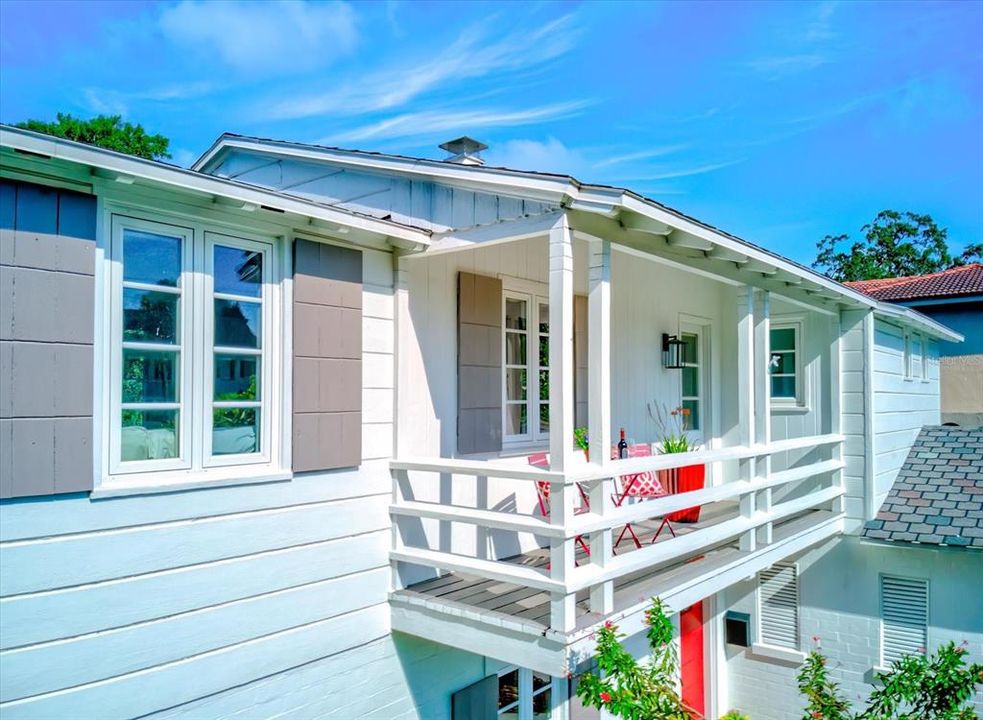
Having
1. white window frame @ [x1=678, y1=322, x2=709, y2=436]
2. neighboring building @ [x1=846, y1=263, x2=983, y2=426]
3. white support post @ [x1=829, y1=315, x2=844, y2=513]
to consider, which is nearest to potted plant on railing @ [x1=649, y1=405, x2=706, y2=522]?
white window frame @ [x1=678, y1=322, x2=709, y2=436]

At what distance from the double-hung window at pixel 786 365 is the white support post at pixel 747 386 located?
8.53ft

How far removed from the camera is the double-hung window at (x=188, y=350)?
3.59 metres

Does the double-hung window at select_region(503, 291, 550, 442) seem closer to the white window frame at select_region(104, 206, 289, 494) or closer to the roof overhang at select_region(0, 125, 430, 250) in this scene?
the roof overhang at select_region(0, 125, 430, 250)

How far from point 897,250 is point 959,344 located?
82.1 ft

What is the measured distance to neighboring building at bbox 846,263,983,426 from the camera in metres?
11.9

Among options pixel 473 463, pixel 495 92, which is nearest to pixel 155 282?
pixel 473 463

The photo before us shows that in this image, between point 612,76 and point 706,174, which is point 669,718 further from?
point 706,174

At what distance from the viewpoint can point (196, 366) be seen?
3.84m

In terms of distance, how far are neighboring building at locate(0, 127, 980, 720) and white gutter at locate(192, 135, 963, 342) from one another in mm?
23

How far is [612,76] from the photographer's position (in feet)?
83.9

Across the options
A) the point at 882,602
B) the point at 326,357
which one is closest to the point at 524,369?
the point at 326,357

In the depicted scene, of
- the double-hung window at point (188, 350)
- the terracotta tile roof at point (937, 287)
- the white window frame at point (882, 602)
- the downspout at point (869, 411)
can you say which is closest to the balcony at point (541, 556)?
the double-hung window at point (188, 350)

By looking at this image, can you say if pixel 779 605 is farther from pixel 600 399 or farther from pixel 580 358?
pixel 600 399

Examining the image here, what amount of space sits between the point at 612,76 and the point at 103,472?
998 inches
